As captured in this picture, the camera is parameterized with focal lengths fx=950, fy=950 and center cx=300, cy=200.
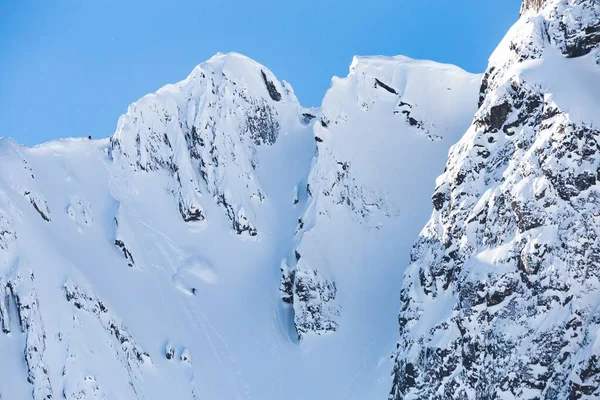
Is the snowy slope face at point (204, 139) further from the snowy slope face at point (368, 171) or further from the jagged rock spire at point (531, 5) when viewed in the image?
the jagged rock spire at point (531, 5)

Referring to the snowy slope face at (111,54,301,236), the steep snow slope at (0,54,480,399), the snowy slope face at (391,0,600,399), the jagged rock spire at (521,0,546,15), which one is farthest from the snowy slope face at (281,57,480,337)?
the jagged rock spire at (521,0,546,15)

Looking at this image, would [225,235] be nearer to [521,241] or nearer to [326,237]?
[326,237]

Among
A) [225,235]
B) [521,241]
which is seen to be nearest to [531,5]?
[521,241]

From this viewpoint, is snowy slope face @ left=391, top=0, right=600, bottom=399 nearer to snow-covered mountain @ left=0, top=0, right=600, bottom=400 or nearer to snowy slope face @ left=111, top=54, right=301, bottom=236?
snow-covered mountain @ left=0, top=0, right=600, bottom=400

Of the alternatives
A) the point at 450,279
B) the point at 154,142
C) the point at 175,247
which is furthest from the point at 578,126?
the point at 154,142

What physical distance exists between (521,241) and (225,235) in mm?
45012

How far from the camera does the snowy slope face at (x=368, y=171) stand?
4006 inches

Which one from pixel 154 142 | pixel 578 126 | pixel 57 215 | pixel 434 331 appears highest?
pixel 154 142

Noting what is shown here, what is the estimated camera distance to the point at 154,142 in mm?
117375

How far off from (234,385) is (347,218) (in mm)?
24786

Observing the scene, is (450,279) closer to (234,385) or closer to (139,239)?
(234,385)

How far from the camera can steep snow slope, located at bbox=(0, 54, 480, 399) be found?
8894 centimetres

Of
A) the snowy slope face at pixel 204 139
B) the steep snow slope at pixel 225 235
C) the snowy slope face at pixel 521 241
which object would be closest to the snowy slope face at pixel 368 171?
the steep snow slope at pixel 225 235

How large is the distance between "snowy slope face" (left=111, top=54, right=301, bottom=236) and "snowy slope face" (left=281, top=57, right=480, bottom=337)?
A: 8779 mm
